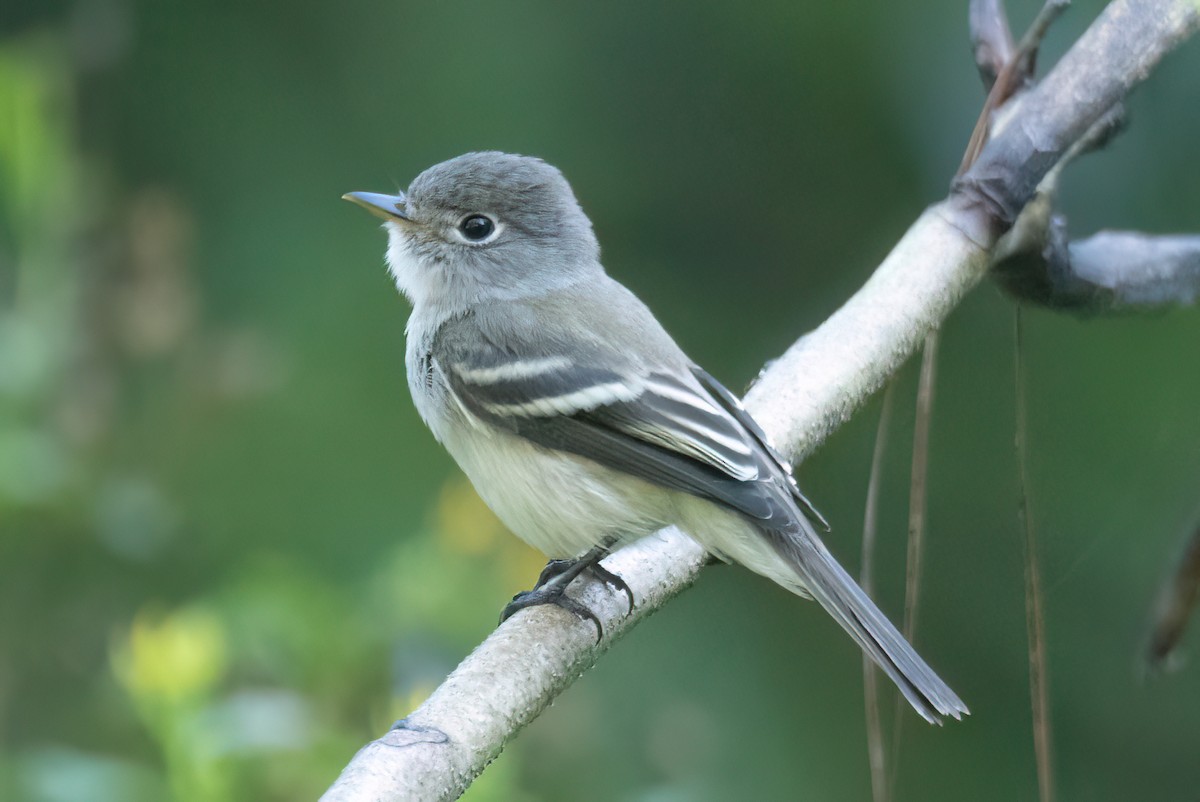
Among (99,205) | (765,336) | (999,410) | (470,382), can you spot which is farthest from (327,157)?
(999,410)

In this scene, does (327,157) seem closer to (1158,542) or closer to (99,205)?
(99,205)

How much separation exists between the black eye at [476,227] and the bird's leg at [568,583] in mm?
806

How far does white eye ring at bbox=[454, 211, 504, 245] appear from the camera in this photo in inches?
117

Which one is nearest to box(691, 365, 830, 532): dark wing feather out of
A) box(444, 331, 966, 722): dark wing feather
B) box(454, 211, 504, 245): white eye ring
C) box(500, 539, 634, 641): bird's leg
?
box(444, 331, 966, 722): dark wing feather

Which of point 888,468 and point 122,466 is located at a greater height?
point 122,466

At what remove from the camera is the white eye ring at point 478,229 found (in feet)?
9.74

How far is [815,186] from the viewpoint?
4.11 meters

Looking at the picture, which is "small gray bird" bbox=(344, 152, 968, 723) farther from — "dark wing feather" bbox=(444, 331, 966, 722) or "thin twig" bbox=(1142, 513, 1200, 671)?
"thin twig" bbox=(1142, 513, 1200, 671)

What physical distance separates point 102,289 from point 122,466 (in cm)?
48

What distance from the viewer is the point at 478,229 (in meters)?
2.98

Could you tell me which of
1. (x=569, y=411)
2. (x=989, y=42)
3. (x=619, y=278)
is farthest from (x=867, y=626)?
(x=619, y=278)

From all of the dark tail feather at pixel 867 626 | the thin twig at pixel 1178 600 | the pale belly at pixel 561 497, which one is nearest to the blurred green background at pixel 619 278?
the pale belly at pixel 561 497

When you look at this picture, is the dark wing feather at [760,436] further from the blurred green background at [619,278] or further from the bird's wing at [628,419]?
the blurred green background at [619,278]

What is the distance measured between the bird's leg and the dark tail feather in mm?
291
